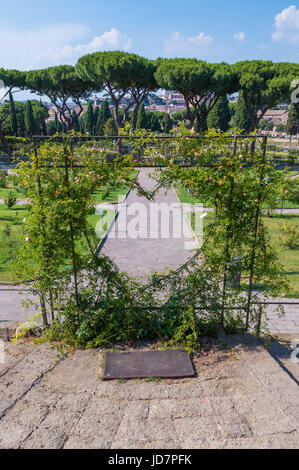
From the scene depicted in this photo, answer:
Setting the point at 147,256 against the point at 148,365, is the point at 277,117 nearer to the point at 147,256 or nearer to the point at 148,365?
the point at 147,256

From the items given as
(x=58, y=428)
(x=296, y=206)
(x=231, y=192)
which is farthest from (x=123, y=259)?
(x=296, y=206)

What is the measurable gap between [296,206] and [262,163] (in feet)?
38.5

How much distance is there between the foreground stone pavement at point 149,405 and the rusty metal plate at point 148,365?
0.35 feet

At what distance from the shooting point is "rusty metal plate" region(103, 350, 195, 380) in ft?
13.1

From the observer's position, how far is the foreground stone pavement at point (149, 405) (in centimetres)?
283

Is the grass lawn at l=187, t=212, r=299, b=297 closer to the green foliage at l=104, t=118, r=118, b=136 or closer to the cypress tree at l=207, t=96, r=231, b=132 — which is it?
the green foliage at l=104, t=118, r=118, b=136

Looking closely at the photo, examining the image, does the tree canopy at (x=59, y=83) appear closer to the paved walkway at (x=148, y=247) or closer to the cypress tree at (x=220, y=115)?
the cypress tree at (x=220, y=115)

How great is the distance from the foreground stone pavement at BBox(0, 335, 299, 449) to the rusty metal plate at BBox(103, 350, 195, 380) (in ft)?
0.35

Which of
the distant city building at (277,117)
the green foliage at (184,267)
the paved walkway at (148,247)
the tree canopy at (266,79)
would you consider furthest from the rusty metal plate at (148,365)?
the distant city building at (277,117)

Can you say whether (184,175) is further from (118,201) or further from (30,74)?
(30,74)

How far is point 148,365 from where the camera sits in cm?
418

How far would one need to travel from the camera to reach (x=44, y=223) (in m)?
4.72

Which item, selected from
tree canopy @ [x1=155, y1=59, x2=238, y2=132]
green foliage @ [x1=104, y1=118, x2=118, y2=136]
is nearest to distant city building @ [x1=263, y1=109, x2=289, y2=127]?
green foliage @ [x1=104, y1=118, x2=118, y2=136]

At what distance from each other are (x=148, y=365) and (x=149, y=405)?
2.66 feet
